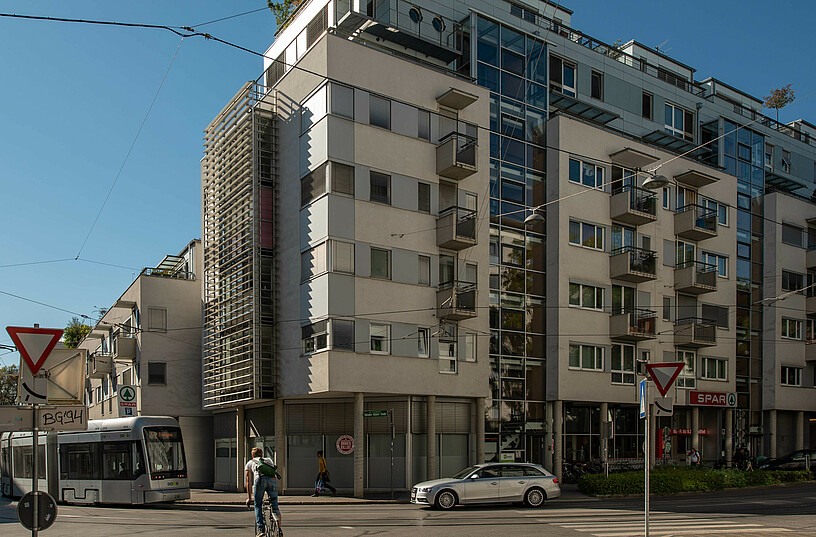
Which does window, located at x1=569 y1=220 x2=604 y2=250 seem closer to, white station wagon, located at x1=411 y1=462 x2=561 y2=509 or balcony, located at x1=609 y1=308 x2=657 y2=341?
balcony, located at x1=609 y1=308 x2=657 y2=341

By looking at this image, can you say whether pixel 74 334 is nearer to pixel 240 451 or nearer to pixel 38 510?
pixel 240 451

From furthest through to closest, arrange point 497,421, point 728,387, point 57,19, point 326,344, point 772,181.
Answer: point 772,181 < point 728,387 < point 497,421 < point 326,344 < point 57,19

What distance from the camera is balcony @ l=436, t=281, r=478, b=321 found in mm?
29438

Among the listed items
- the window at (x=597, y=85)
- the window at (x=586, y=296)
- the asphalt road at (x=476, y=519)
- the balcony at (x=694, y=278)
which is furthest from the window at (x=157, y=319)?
the balcony at (x=694, y=278)

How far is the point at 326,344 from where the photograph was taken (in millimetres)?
27312

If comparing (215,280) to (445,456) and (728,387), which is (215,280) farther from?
(728,387)

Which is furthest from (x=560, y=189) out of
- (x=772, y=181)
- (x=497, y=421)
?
(x=772, y=181)

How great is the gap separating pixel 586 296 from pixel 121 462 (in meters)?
21.3

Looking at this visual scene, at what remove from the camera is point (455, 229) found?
97.2 feet

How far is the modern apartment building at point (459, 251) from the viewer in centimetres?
2864

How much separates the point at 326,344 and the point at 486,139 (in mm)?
11710

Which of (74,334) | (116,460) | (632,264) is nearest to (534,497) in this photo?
(116,460)

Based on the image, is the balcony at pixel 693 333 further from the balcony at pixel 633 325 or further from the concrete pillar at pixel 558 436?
the concrete pillar at pixel 558 436

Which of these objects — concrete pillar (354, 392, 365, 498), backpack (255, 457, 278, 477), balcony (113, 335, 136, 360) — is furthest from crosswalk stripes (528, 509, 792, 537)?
balcony (113, 335, 136, 360)
